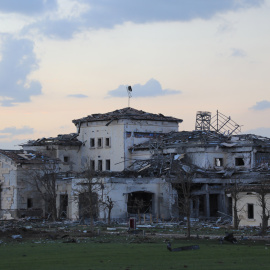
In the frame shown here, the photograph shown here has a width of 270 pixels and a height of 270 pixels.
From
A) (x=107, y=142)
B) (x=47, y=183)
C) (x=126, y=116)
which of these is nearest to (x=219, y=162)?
(x=126, y=116)

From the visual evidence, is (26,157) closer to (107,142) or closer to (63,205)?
(63,205)

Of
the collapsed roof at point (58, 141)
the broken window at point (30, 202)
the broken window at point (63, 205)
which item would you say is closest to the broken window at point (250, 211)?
the broken window at point (63, 205)

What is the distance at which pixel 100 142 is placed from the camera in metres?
85.1

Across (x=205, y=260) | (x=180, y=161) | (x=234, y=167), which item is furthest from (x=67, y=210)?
(x=205, y=260)

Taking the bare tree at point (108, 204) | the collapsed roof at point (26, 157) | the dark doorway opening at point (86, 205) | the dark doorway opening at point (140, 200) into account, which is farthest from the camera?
the collapsed roof at point (26, 157)

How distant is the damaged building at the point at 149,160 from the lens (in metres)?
71.2

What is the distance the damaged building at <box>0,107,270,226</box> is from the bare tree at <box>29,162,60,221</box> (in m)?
0.98

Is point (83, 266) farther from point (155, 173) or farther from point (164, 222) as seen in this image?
point (155, 173)

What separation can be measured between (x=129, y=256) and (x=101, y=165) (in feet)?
171

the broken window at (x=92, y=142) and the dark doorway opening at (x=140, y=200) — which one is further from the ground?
the broken window at (x=92, y=142)

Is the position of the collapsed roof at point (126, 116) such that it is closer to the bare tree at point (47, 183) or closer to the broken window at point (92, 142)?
the broken window at point (92, 142)

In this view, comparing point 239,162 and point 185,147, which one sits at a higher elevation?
point 185,147

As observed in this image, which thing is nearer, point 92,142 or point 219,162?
point 219,162

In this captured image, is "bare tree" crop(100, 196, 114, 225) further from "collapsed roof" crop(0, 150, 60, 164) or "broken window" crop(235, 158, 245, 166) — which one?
"broken window" crop(235, 158, 245, 166)
